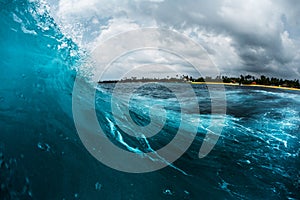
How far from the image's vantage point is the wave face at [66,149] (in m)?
3.58

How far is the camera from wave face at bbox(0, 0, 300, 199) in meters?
3.58

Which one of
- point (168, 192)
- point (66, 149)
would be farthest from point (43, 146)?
point (168, 192)

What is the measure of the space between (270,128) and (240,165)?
5629mm

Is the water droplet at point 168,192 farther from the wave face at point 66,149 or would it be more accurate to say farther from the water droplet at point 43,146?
the water droplet at point 43,146

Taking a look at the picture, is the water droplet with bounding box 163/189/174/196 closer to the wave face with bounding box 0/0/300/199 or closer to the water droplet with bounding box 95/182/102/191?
the wave face with bounding box 0/0/300/199

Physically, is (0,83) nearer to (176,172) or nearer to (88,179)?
(88,179)

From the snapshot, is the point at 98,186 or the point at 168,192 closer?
the point at 98,186

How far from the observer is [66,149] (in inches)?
167

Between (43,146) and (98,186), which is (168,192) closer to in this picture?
(98,186)

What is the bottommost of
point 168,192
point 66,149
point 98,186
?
point 168,192

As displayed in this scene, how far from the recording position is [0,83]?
477 centimetres

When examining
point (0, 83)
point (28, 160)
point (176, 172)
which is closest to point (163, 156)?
point (176, 172)

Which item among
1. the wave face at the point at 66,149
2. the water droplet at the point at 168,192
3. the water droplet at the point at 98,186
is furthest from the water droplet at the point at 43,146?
the water droplet at the point at 168,192

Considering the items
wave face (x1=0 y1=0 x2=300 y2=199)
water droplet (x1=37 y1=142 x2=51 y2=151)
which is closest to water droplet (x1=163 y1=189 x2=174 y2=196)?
wave face (x1=0 y1=0 x2=300 y2=199)
